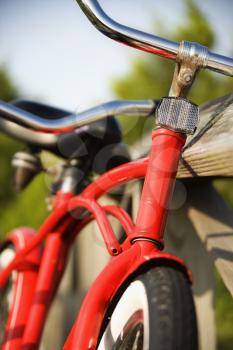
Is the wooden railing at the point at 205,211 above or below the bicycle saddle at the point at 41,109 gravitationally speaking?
below

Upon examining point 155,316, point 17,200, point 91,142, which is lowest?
point 155,316

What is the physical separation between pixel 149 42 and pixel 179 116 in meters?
0.13

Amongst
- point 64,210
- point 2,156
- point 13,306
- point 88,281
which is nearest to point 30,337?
point 13,306

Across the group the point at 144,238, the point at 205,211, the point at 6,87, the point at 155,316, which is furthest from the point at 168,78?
the point at 155,316

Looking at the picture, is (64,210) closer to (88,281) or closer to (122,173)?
(122,173)

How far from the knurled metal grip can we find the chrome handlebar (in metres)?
0.07

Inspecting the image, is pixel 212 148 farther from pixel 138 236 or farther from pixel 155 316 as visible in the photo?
pixel 155 316

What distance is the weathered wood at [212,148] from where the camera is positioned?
0.98 meters

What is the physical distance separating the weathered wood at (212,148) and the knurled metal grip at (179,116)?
7 cm

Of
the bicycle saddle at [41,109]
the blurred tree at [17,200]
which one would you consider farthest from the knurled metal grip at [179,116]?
the blurred tree at [17,200]

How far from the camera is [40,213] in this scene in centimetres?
531

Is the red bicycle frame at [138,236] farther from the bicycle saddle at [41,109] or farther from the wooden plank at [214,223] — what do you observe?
the bicycle saddle at [41,109]

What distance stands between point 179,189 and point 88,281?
152 cm

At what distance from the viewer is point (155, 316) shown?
0.81 meters
